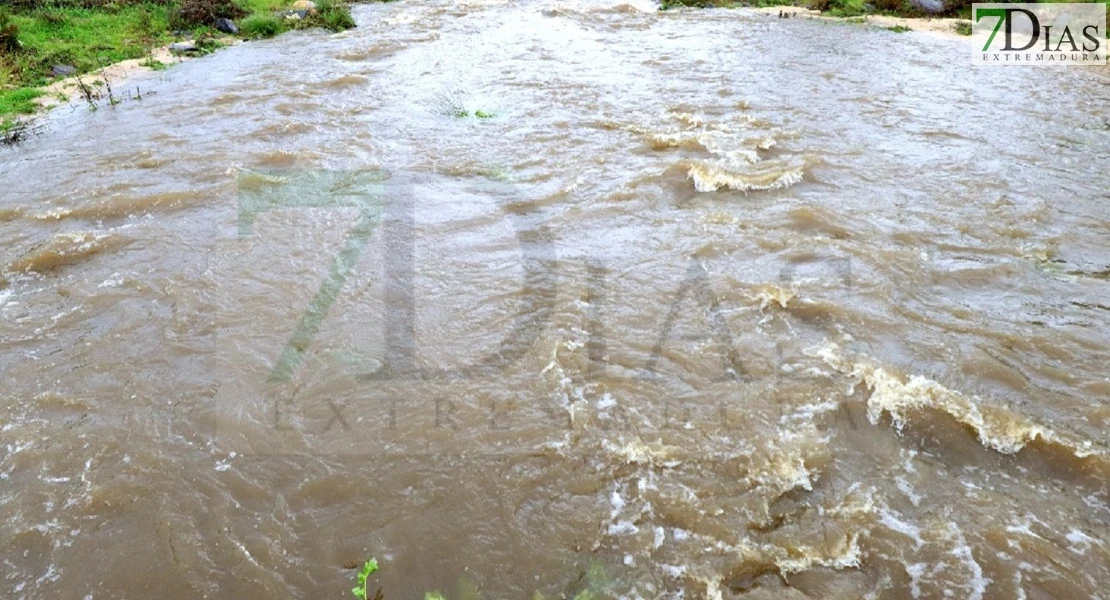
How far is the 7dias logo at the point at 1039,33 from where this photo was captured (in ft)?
36.3

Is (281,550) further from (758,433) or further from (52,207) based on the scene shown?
(52,207)

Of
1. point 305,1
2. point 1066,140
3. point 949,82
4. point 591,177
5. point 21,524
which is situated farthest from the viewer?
point 305,1

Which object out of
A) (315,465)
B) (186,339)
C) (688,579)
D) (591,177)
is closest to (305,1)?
(591,177)

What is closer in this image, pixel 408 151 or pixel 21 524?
pixel 21 524

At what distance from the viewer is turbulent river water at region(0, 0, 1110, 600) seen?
3.14 metres

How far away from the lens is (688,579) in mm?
2992

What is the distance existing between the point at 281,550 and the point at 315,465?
544mm

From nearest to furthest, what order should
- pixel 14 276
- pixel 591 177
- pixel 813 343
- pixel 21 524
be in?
pixel 21 524, pixel 813 343, pixel 14 276, pixel 591 177

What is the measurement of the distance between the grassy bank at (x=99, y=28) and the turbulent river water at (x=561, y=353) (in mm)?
2540

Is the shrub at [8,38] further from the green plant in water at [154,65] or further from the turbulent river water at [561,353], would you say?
the turbulent river water at [561,353]

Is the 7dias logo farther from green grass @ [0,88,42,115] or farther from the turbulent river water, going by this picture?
green grass @ [0,88,42,115]

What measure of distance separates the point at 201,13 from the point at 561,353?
13061 millimetres

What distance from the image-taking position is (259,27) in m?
13.2

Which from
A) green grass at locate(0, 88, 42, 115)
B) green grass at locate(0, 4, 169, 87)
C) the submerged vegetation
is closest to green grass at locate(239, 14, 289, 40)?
green grass at locate(0, 4, 169, 87)
